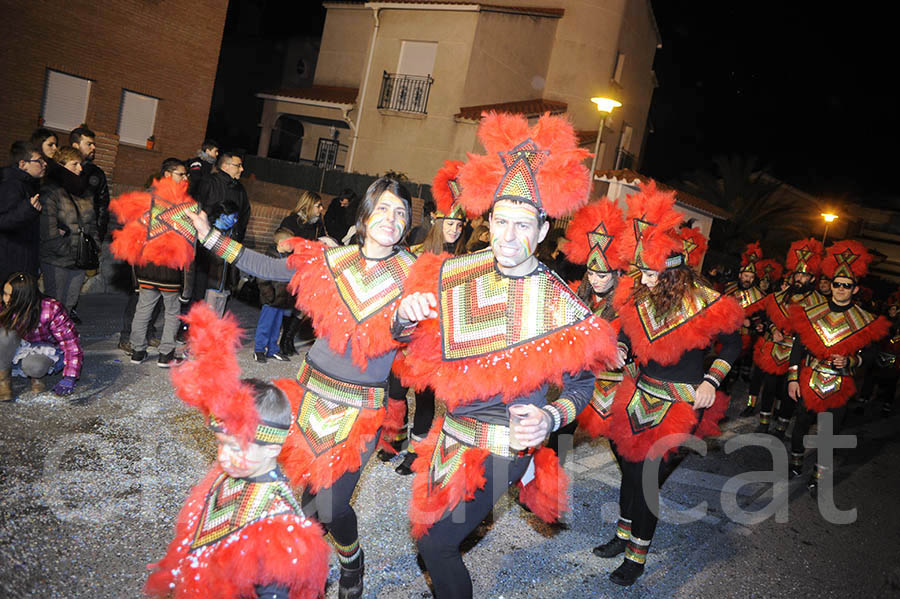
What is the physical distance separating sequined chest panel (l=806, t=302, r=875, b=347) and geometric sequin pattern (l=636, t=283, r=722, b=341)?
9.63ft

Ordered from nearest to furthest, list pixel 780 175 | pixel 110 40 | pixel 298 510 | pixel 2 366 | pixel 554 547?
pixel 298 510 < pixel 554 547 < pixel 2 366 < pixel 110 40 < pixel 780 175

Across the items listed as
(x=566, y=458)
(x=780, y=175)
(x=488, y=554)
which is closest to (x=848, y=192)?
(x=780, y=175)

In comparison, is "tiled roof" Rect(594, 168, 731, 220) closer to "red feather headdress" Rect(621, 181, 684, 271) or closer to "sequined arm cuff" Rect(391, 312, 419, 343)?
"red feather headdress" Rect(621, 181, 684, 271)

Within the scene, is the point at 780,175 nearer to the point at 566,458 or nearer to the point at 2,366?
the point at 566,458

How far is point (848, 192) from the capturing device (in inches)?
1260

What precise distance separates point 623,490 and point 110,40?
49.4 ft

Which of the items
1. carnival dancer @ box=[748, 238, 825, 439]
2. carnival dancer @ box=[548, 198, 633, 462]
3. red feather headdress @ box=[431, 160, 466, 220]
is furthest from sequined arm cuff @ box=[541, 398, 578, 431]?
carnival dancer @ box=[748, 238, 825, 439]

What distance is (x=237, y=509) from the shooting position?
2.20 meters

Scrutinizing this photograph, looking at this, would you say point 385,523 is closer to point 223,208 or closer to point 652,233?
point 652,233

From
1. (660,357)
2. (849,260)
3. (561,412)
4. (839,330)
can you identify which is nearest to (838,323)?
(839,330)

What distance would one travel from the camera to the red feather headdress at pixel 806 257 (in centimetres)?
967

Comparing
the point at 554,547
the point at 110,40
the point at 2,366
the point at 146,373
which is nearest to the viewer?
the point at 554,547

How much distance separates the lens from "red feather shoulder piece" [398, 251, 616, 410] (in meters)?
2.59

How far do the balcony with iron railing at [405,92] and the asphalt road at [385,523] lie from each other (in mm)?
14394
